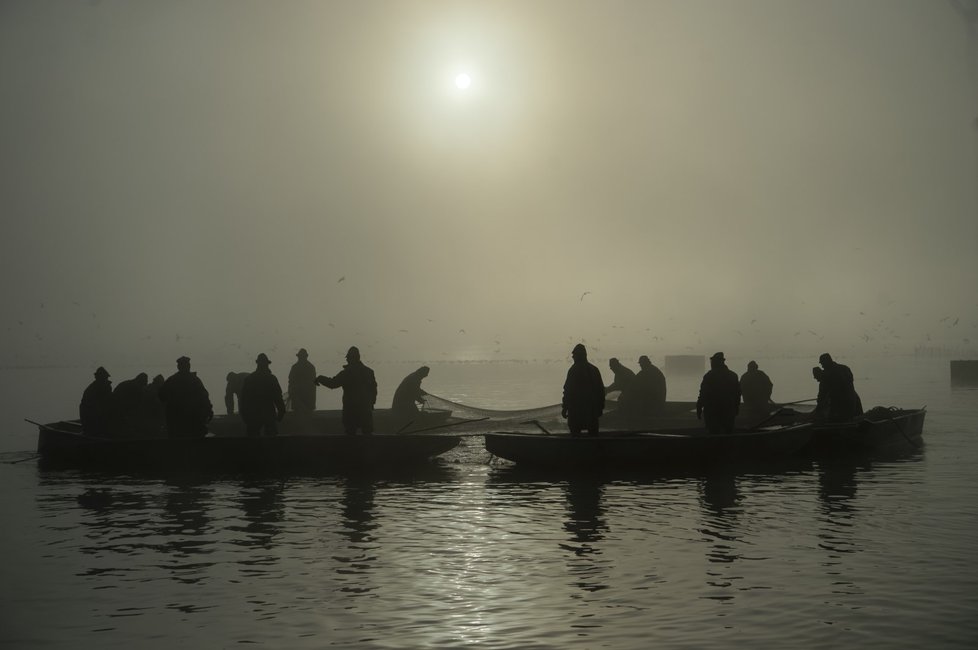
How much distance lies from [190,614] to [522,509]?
288 inches

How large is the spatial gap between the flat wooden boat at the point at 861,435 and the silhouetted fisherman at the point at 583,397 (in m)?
6.10

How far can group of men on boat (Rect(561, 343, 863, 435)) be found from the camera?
20094mm

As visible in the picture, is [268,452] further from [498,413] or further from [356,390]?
[498,413]

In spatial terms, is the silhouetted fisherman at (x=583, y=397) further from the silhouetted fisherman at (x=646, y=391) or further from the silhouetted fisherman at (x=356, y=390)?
the silhouetted fisherman at (x=646, y=391)

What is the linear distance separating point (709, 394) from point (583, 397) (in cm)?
321

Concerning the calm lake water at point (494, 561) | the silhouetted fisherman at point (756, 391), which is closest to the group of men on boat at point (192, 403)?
the calm lake water at point (494, 561)

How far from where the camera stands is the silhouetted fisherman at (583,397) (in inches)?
785

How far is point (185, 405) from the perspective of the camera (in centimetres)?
2077

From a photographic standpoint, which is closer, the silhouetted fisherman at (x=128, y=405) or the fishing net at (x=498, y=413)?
the silhouetted fisherman at (x=128, y=405)

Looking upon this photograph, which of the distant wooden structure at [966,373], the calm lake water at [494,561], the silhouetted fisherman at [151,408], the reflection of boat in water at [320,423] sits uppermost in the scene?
the distant wooden structure at [966,373]

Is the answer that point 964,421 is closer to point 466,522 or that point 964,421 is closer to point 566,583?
A: point 466,522

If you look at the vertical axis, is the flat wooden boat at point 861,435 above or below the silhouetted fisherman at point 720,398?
below

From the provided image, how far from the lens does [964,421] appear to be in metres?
38.2

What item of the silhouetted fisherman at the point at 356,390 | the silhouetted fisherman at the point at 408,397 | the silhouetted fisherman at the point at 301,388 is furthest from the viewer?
the silhouetted fisherman at the point at 301,388
